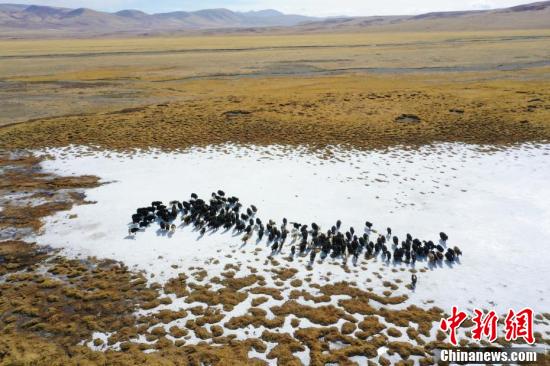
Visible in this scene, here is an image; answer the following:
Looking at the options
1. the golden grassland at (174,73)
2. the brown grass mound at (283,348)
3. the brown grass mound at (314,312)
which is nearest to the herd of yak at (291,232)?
the brown grass mound at (314,312)

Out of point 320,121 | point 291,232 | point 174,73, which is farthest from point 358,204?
point 174,73

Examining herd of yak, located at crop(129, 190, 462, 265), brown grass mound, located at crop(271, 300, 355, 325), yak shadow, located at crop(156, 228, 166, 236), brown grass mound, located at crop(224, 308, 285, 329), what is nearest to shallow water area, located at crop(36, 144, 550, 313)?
yak shadow, located at crop(156, 228, 166, 236)

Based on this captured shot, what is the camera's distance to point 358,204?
18.9m

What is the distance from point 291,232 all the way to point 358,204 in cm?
448

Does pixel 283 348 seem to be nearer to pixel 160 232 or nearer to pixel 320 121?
pixel 160 232

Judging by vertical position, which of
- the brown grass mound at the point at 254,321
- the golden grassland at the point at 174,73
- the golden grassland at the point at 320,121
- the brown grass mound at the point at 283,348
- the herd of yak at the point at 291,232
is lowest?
the brown grass mound at the point at 283,348

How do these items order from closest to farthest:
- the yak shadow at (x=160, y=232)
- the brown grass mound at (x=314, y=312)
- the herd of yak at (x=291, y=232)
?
the brown grass mound at (x=314, y=312) → the herd of yak at (x=291, y=232) → the yak shadow at (x=160, y=232)

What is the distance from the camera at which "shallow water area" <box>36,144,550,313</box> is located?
13.4 m

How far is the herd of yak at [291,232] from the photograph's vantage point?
14492 mm

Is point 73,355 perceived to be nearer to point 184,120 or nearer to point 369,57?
point 184,120

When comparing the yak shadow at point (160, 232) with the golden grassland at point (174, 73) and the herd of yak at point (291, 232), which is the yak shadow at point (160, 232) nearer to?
the herd of yak at point (291, 232)

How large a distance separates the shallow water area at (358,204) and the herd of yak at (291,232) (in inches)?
17.7

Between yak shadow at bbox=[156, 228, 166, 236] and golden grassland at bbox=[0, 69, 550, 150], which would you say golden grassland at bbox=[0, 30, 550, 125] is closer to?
→ golden grassland at bbox=[0, 69, 550, 150]

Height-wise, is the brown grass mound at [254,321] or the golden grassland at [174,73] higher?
the golden grassland at [174,73]
